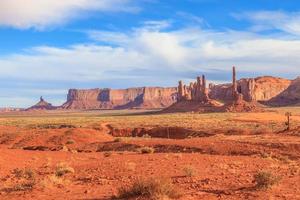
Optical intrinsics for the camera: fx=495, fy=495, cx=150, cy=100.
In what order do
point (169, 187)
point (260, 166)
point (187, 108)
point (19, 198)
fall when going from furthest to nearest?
1. point (187, 108)
2. point (260, 166)
3. point (19, 198)
4. point (169, 187)

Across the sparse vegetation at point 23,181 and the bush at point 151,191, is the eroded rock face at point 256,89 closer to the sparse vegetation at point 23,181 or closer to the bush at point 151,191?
the sparse vegetation at point 23,181

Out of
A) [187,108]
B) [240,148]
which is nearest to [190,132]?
[240,148]

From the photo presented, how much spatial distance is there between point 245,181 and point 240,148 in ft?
45.2

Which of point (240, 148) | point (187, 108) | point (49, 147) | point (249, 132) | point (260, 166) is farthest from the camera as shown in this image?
point (187, 108)

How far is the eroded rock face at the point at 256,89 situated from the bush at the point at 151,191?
135m

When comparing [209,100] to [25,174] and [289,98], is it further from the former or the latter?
[25,174]

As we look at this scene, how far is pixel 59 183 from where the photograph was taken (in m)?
14.9

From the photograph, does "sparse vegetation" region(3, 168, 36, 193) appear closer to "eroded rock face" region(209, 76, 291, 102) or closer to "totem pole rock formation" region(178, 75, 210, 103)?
"totem pole rock formation" region(178, 75, 210, 103)

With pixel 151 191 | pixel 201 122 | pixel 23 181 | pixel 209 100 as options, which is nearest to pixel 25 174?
pixel 23 181

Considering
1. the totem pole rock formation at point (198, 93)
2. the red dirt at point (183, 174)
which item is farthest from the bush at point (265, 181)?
the totem pole rock formation at point (198, 93)

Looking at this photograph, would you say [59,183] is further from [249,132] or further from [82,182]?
[249,132]

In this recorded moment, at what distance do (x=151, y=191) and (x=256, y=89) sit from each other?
168 m

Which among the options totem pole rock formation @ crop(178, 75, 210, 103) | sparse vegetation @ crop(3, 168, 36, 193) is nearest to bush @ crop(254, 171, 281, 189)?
sparse vegetation @ crop(3, 168, 36, 193)

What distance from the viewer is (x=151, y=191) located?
37.3ft
